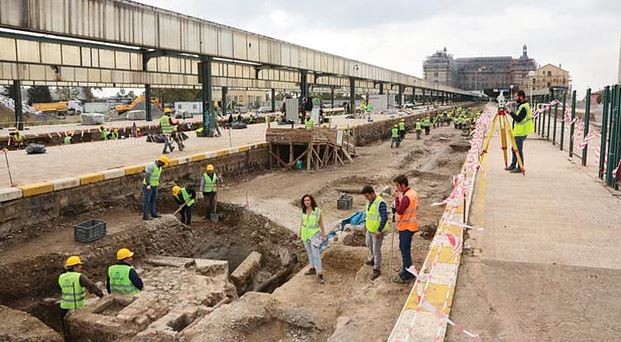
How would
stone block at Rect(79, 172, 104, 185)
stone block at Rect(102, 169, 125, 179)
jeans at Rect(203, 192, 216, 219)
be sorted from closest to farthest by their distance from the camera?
stone block at Rect(79, 172, 104, 185) < stone block at Rect(102, 169, 125, 179) < jeans at Rect(203, 192, 216, 219)

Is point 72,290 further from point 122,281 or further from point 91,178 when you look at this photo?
point 91,178

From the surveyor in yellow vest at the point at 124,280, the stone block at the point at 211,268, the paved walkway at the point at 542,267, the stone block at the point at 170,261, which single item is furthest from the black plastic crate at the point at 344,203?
the surveyor in yellow vest at the point at 124,280

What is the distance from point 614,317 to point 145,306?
20.8ft

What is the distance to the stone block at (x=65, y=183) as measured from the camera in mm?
11547

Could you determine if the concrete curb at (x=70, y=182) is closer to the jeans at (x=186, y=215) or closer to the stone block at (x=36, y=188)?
the stone block at (x=36, y=188)

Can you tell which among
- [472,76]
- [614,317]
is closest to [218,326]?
[614,317]

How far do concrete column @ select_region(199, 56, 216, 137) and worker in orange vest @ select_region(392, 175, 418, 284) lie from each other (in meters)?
18.6

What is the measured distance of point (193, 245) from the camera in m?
12.9

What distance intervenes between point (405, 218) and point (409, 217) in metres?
0.05

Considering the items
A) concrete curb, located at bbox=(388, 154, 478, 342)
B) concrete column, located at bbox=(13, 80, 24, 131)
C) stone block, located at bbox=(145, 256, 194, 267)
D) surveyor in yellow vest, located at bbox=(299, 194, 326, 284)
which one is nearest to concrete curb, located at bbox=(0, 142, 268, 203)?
stone block, located at bbox=(145, 256, 194, 267)

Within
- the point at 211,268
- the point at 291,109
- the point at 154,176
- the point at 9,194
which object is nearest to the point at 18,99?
the point at 291,109

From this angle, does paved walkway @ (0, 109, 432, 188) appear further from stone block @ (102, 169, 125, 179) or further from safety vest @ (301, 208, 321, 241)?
safety vest @ (301, 208, 321, 241)

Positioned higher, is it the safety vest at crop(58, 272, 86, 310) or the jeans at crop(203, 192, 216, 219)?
the jeans at crop(203, 192, 216, 219)

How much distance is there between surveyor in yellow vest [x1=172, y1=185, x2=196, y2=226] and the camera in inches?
540
